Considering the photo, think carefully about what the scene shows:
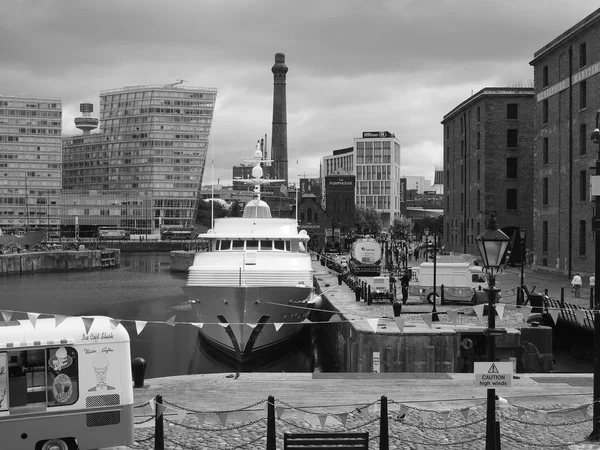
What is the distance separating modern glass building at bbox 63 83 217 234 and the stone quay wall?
69.5 metres

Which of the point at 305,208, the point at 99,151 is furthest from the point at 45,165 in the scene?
the point at 305,208

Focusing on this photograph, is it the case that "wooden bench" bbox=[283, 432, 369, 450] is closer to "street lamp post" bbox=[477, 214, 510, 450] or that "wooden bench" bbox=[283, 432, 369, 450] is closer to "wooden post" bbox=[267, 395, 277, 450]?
Answer: "wooden post" bbox=[267, 395, 277, 450]

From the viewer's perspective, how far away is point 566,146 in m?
49.4

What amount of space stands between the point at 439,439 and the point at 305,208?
131566 mm

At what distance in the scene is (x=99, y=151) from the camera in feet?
622

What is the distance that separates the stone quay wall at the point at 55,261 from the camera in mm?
94750

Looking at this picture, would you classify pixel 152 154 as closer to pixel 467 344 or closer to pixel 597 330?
pixel 467 344

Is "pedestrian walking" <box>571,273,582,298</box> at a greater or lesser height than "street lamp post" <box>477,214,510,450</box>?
lesser

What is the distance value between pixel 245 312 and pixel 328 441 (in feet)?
57.4

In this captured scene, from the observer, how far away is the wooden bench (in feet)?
34.9

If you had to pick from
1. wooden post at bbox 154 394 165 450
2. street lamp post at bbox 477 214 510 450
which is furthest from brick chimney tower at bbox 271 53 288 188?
street lamp post at bbox 477 214 510 450

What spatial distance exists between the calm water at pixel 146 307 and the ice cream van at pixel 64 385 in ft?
56.3

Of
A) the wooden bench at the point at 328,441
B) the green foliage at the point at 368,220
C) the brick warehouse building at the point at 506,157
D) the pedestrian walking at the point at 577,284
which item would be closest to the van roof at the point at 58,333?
the wooden bench at the point at 328,441

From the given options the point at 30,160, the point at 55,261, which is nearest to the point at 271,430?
the point at 55,261
